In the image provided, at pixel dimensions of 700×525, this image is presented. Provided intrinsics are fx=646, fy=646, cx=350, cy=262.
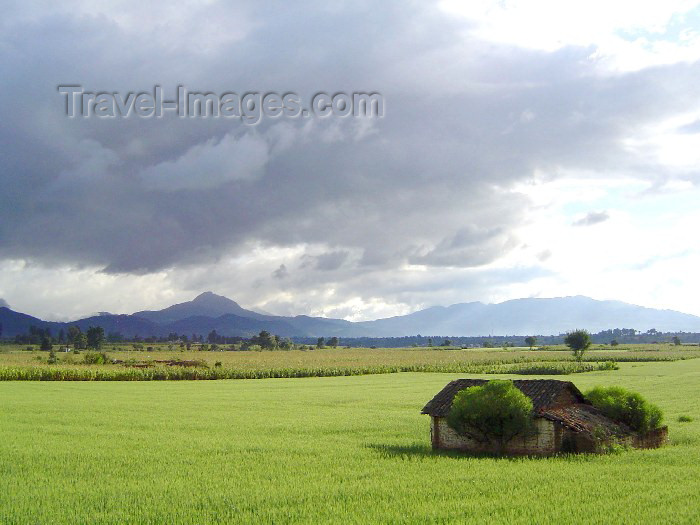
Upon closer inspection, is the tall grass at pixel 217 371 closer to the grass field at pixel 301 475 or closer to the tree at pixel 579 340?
the tree at pixel 579 340

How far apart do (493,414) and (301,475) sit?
9.41 metres

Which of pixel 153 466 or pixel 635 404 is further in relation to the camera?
pixel 635 404

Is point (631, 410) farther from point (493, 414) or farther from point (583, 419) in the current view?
point (493, 414)

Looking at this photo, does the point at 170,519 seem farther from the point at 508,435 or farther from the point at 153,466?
the point at 508,435

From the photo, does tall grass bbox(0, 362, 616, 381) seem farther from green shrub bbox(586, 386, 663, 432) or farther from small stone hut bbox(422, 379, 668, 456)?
green shrub bbox(586, 386, 663, 432)

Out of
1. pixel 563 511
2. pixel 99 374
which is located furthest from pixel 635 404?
pixel 99 374

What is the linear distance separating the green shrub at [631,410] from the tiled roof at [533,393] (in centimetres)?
111

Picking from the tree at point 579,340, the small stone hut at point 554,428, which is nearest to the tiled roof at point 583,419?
the small stone hut at point 554,428

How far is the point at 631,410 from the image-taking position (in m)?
29.9

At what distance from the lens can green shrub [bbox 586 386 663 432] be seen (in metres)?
29.5

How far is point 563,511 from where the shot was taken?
53.0 ft

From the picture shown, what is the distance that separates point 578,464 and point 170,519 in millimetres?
15187

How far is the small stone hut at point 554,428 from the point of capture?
1054 inches

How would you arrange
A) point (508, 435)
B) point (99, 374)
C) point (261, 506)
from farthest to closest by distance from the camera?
point (99, 374), point (508, 435), point (261, 506)
